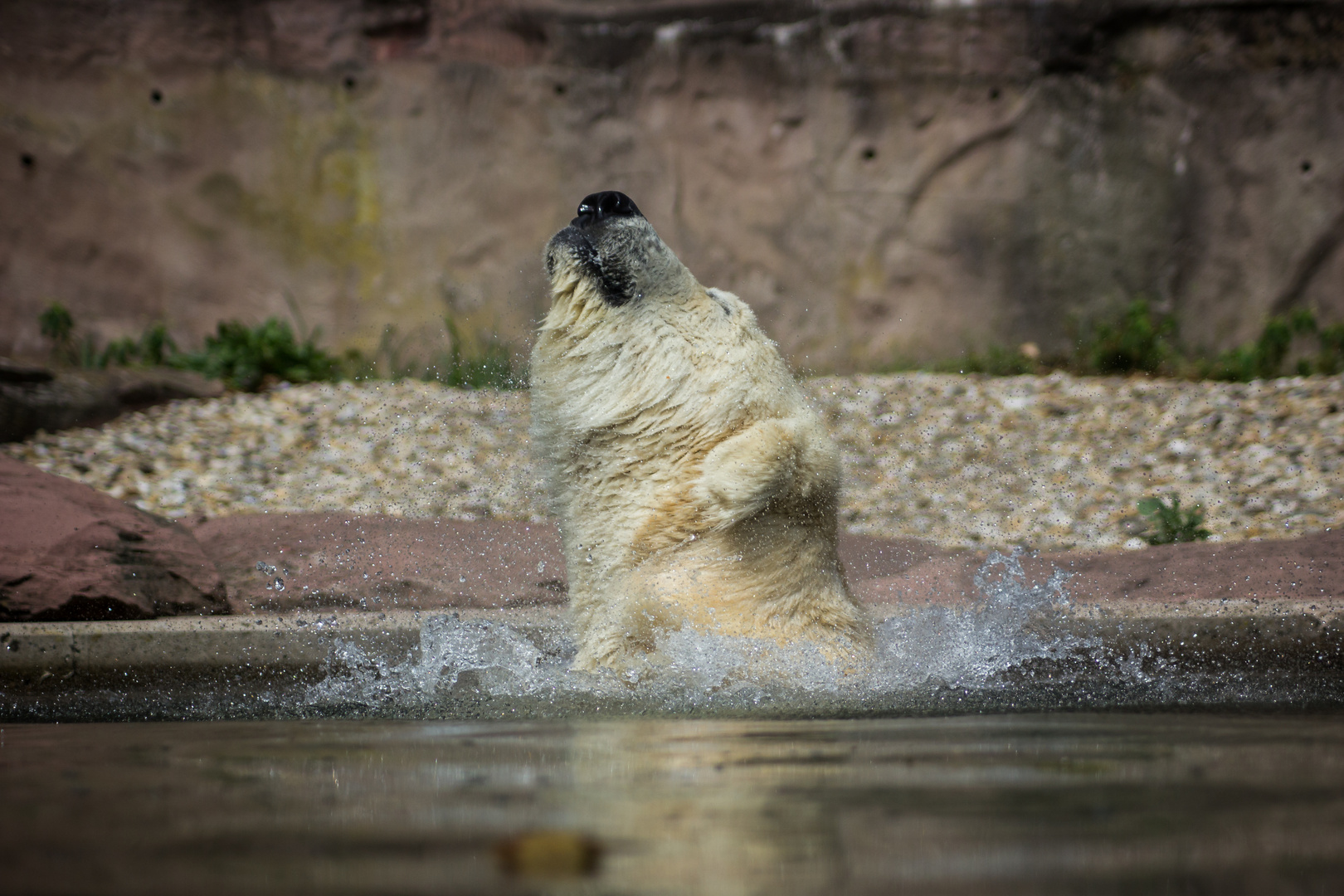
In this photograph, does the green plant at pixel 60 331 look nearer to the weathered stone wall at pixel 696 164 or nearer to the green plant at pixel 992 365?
the weathered stone wall at pixel 696 164

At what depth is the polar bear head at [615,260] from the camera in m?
2.91

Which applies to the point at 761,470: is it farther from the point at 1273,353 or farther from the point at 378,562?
the point at 1273,353

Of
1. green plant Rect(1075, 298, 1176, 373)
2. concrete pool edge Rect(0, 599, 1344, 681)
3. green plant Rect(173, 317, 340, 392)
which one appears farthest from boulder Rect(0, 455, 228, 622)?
green plant Rect(1075, 298, 1176, 373)

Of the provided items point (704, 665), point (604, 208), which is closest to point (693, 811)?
point (704, 665)

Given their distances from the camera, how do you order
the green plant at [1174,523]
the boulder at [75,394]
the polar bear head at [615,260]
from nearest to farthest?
the polar bear head at [615,260], the green plant at [1174,523], the boulder at [75,394]

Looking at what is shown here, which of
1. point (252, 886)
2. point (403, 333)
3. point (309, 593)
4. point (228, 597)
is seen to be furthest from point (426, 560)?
point (403, 333)

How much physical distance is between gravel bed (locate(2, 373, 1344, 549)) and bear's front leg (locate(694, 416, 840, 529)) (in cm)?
408

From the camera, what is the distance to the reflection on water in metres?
1.03

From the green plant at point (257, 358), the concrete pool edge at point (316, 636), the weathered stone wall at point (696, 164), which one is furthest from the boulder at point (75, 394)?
the concrete pool edge at point (316, 636)

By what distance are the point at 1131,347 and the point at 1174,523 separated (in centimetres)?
398

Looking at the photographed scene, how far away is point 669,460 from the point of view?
281 cm

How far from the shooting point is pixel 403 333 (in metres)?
10.0

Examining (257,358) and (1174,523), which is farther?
(257,358)

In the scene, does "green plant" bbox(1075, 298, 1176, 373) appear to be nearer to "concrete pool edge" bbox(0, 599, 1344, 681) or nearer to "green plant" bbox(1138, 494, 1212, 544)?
"green plant" bbox(1138, 494, 1212, 544)
